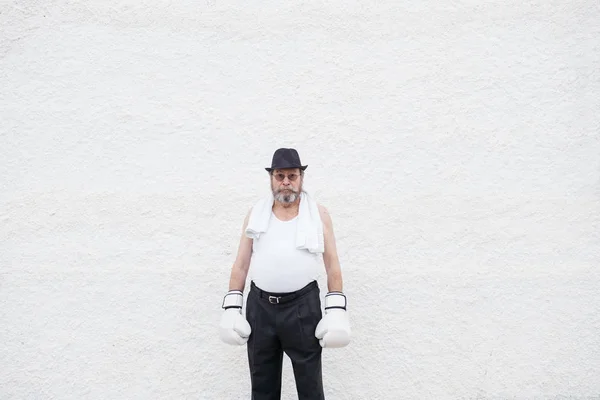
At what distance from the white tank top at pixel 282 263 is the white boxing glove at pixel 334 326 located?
7.3 inches

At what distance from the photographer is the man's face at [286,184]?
8.49ft

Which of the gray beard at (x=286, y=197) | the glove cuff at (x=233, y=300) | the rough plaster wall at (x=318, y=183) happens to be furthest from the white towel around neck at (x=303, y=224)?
the rough plaster wall at (x=318, y=183)

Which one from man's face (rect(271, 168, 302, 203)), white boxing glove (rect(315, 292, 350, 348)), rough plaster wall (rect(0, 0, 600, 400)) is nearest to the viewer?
white boxing glove (rect(315, 292, 350, 348))

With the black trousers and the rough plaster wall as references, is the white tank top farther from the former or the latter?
the rough plaster wall

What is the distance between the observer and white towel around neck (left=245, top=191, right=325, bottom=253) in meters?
2.54

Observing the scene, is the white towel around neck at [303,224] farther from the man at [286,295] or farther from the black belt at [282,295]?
the black belt at [282,295]

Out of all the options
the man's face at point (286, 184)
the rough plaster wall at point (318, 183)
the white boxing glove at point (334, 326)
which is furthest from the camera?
the rough plaster wall at point (318, 183)

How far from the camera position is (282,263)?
2.53m

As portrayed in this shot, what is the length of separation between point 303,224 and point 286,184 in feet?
0.79

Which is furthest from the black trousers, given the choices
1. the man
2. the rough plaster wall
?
the rough plaster wall

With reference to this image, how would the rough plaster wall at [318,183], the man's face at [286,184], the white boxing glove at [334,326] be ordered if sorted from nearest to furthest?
the white boxing glove at [334,326] → the man's face at [286,184] → the rough plaster wall at [318,183]

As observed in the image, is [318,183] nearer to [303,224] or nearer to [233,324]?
[303,224]

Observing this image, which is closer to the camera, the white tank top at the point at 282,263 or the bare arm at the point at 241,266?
the white tank top at the point at 282,263

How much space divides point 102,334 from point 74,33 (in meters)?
2.13
